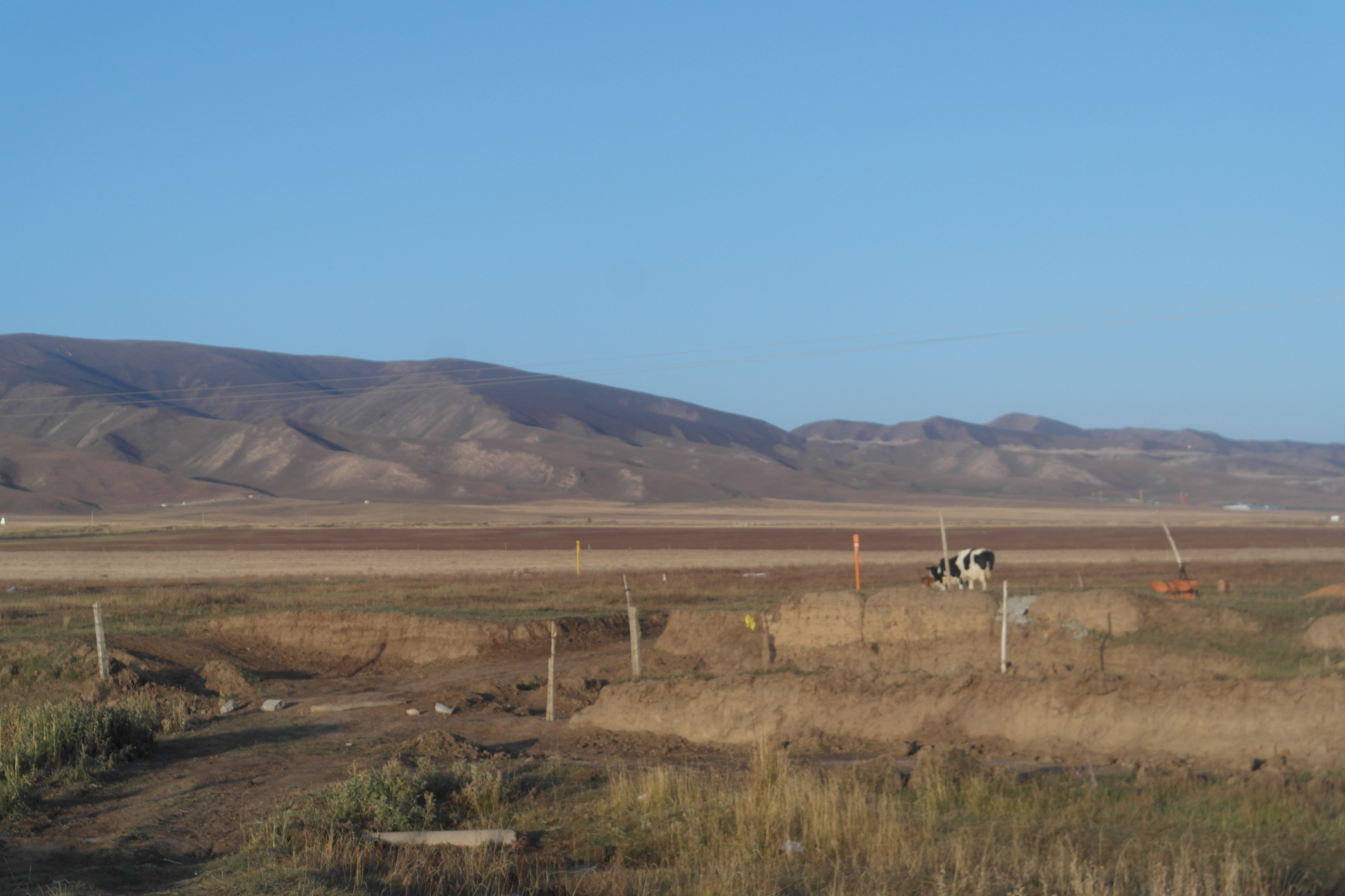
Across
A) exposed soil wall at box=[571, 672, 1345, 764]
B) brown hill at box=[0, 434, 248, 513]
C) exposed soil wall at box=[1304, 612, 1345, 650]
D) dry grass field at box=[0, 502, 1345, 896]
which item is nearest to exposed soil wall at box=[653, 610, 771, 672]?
dry grass field at box=[0, 502, 1345, 896]

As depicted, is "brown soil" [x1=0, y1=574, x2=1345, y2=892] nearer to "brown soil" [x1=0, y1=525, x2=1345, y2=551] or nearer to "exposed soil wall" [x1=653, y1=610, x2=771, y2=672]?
"exposed soil wall" [x1=653, y1=610, x2=771, y2=672]

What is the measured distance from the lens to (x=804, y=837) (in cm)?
916

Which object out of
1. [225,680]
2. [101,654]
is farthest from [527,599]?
[101,654]

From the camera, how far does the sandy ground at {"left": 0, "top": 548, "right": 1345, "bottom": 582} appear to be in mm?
45625

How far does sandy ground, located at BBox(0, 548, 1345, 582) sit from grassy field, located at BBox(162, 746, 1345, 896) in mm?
28632

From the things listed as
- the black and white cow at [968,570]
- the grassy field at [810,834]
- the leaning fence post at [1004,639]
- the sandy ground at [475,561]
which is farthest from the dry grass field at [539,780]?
the sandy ground at [475,561]

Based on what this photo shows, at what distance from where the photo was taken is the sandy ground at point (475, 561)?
4562 centimetres

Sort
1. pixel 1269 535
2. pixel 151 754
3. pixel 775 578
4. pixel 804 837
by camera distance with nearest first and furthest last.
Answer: pixel 804 837, pixel 151 754, pixel 775 578, pixel 1269 535

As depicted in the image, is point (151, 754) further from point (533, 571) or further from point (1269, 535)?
point (1269, 535)

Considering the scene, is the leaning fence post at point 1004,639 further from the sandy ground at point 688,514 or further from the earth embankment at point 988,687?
the sandy ground at point 688,514

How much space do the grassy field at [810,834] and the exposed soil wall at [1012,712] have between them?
5.84ft

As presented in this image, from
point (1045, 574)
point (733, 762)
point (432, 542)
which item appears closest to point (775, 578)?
point (1045, 574)

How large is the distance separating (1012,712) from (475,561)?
44.2 metres

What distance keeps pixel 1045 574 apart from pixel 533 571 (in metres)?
20.4
